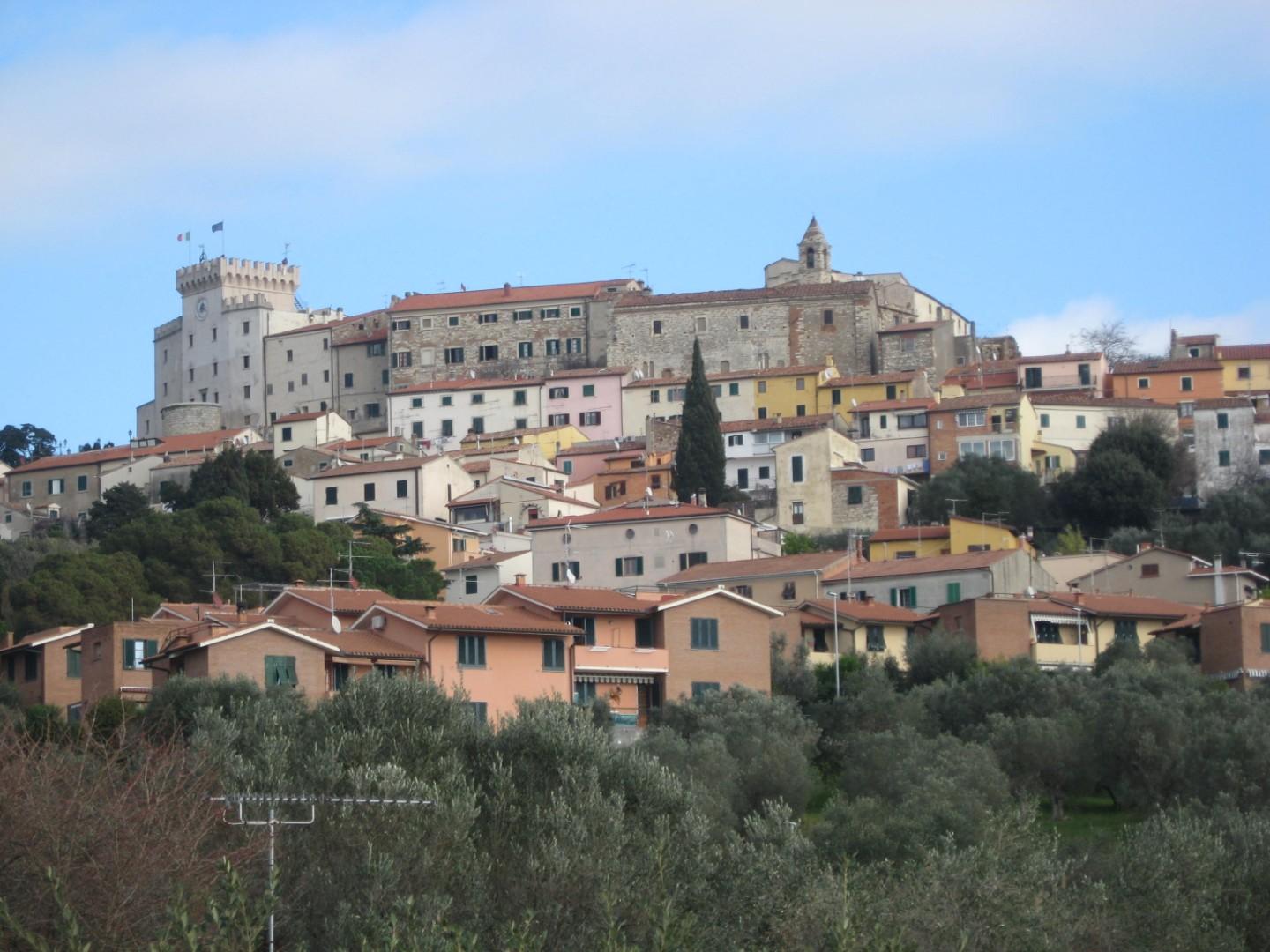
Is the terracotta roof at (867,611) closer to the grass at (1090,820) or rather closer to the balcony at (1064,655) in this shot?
the balcony at (1064,655)

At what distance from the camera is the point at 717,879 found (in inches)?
A: 943

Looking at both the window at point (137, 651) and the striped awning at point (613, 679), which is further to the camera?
the striped awning at point (613, 679)

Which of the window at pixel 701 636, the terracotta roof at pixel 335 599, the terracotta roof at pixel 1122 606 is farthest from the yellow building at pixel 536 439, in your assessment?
the window at pixel 701 636

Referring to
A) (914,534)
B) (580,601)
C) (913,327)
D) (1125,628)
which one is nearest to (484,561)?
(914,534)

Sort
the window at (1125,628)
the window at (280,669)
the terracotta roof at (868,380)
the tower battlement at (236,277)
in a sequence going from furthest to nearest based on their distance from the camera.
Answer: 1. the tower battlement at (236,277)
2. the terracotta roof at (868,380)
3. the window at (1125,628)
4. the window at (280,669)

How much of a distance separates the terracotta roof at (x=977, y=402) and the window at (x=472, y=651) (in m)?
37.7

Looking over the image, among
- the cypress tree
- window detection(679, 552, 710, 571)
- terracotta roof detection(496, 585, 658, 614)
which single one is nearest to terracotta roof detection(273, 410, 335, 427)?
the cypress tree

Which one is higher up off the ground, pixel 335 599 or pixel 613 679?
pixel 335 599

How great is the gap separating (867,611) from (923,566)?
4.71 m

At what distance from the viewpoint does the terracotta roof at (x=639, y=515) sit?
58.3 meters

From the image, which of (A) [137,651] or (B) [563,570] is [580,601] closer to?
(A) [137,651]

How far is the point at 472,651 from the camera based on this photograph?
40.4 metres

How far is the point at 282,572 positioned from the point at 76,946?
4217 centimetres

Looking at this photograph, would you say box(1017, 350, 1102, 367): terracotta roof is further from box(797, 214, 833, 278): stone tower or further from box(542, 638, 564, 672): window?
box(542, 638, 564, 672): window
